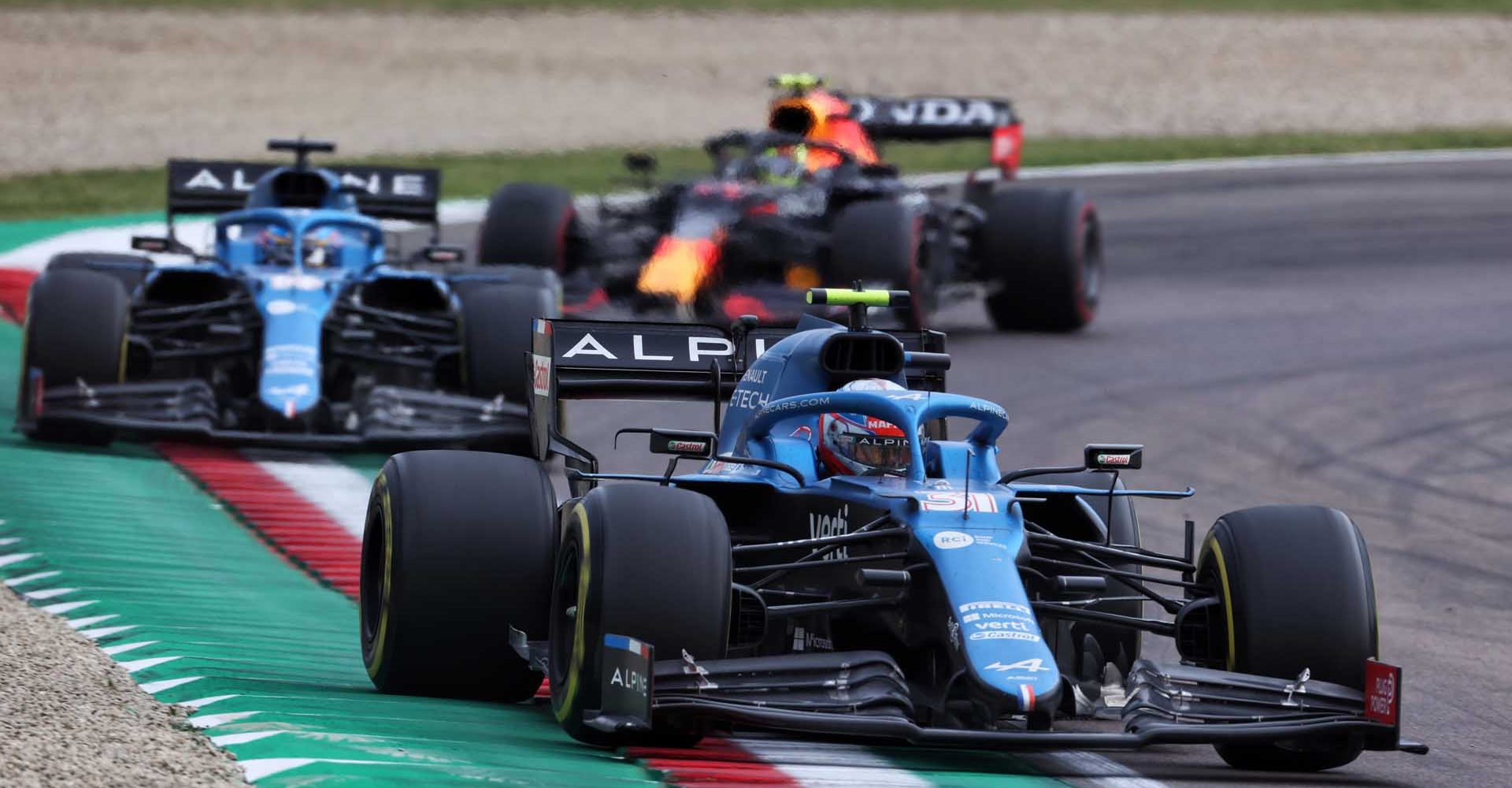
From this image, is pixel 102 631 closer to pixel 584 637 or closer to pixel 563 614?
pixel 563 614

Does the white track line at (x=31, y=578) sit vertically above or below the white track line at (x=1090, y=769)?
below

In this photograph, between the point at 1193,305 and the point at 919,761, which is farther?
the point at 1193,305

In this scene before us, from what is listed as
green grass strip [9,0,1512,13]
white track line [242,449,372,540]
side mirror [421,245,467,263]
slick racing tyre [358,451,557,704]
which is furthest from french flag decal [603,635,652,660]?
green grass strip [9,0,1512,13]

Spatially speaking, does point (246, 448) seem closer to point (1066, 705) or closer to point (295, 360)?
point (295, 360)

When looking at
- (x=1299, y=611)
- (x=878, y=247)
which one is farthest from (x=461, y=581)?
(x=878, y=247)

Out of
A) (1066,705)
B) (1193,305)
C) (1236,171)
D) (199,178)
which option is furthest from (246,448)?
(1236,171)

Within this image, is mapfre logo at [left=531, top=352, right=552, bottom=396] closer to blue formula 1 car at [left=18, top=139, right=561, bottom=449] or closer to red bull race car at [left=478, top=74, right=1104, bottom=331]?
blue formula 1 car at [left=18, top=139, right=561, bottom=449]

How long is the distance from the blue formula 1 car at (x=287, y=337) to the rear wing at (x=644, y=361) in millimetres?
5240

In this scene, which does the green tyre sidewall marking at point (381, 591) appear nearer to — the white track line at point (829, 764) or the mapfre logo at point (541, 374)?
the mapfre logo at point (541, 374)

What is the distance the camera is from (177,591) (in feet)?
38.7

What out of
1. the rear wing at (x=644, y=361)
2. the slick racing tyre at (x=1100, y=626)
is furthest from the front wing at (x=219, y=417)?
the slick racing tyre at (x=1100, y=626)

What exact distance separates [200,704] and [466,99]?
36.0 metres

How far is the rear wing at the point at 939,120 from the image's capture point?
24.5 metres

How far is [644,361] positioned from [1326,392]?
1048 cm
